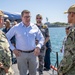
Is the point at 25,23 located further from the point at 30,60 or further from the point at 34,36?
the point at 30,60

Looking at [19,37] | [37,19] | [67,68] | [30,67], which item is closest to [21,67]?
[30,67]

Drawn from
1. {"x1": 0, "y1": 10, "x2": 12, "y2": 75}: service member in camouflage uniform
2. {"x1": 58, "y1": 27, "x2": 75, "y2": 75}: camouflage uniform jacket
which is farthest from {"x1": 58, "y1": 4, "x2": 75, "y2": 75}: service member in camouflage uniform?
{"x1": 0, "y1": 10, "x2": 12, "y2": 75}: service member in camouflage uniform

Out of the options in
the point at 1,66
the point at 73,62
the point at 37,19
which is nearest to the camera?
the point at 73,62

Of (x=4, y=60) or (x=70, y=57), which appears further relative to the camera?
(x=4, y=60)

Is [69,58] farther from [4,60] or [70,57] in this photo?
[4,60]

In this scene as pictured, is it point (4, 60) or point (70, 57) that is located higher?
point (70, 57)

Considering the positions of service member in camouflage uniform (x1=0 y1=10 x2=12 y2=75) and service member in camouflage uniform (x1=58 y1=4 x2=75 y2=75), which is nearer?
service member in camouflage uniform (x1=58 y1=4 x2=75 y2=75)

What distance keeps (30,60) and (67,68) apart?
2521 millimetres

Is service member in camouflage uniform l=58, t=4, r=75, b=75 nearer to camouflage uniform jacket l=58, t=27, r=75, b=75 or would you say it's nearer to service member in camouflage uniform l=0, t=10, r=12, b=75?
camouflage uniform jacket l=58, t=27, r=75, b=75

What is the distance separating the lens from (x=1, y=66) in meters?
4.39

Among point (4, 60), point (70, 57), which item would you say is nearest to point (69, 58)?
point (70, 57)

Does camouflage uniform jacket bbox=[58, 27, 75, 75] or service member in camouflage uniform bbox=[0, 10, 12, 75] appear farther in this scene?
service member in camouflage uniform bbox=[0, 10, 12, 75]

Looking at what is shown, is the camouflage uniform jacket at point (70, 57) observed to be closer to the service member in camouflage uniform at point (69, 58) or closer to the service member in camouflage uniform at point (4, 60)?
the service member in camouflage uniform at point (69, 58)

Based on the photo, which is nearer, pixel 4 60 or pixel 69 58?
pixel 69 58
